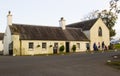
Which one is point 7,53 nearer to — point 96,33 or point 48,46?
point 48,46

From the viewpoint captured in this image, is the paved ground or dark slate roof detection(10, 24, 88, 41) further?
dark slate roof detection(10, 24, 88, 41)

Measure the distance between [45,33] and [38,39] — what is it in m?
3.29

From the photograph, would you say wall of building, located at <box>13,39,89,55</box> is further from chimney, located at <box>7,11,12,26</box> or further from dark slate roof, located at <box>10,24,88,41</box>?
chimney, located at <box>7,11,12,26</box>

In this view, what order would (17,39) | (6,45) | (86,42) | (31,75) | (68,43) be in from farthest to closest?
(86,42)
(68,43)
(6,45)
(17,39)
(31,75)

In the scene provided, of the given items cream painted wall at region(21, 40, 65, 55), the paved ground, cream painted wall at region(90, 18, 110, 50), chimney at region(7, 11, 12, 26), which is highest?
chimney at region(7, 11, 12, 26)

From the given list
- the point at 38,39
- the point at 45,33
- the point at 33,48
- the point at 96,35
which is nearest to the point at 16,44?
the point at 33,48

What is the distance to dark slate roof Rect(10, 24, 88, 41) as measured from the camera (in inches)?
1813

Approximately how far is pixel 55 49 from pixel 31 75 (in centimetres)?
3408

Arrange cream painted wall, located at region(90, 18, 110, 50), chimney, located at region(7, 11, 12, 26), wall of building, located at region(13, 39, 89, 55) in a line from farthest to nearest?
cream painted wall, located at region(90, 18, 110, 50) → chimney, located at region(7, 11, 12, 26) → wall of building, located at region(13, 39, 89, 55)

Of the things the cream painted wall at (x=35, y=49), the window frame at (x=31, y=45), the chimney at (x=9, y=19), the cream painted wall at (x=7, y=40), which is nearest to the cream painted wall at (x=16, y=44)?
the cream painted wall at (x=35, y=49)

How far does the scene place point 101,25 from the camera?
5947 centimetres

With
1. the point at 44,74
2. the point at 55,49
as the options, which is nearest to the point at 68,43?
the point at 55,49

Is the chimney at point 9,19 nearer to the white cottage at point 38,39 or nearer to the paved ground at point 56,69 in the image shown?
the white cottage at point 38,39

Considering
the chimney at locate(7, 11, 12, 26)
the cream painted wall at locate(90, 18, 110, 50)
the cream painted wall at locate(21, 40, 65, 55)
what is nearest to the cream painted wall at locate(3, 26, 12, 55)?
the chimney at locate(7, 11, 12, 26)
